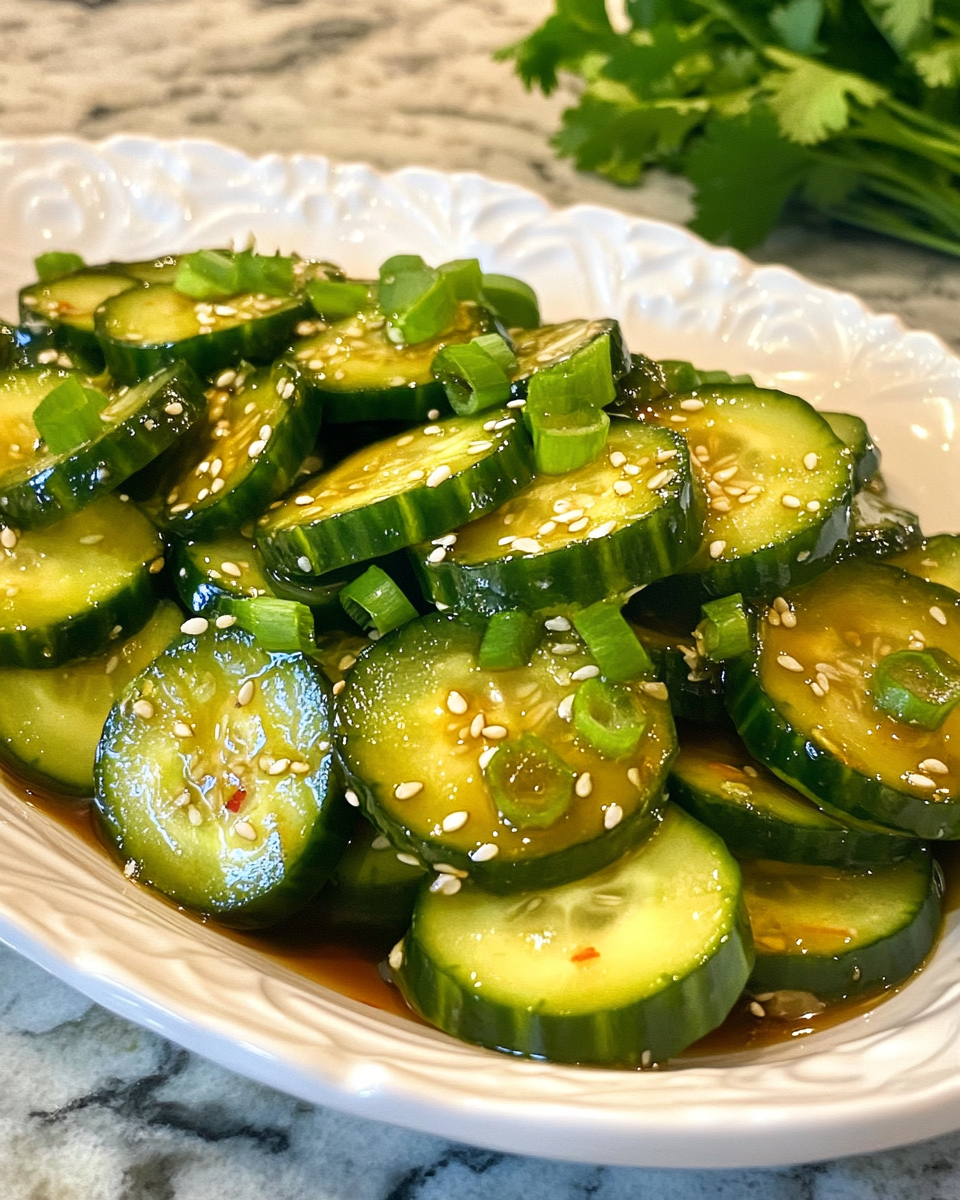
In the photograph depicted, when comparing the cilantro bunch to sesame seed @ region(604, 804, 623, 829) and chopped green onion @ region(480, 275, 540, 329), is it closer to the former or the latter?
chopped green onion @ region(480, 275, 540, 329)

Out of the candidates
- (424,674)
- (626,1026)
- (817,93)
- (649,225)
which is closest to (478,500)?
(424,674)

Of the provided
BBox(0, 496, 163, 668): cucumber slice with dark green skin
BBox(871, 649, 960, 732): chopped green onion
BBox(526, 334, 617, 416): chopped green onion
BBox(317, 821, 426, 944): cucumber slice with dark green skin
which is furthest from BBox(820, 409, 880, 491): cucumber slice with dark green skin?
BBox(0, 496, 163, 668): cucumber slice with dark green skin

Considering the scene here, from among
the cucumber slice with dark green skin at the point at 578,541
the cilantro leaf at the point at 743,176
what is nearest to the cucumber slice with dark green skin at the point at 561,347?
the cucumber slice with dark green skin at the point at 578,541

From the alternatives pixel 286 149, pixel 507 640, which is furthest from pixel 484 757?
pixel 286 149

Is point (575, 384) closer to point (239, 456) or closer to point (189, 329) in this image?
point (239, 456)

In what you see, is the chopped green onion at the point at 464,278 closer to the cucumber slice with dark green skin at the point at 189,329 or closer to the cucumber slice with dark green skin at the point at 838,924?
the cucumber slice with dark green skin at the point at 189,329
